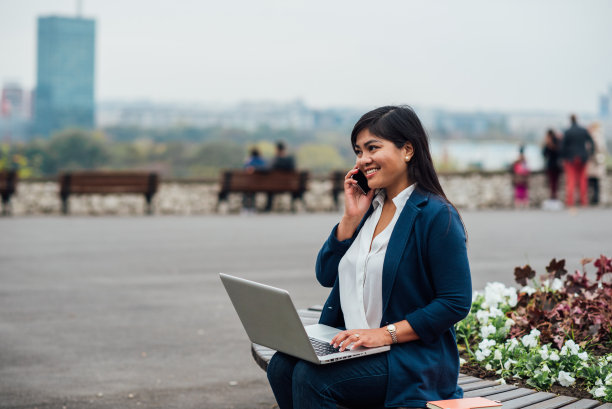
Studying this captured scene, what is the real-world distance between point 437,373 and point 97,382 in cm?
273

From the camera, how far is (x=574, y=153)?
2052 centimetres

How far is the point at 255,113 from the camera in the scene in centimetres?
3697

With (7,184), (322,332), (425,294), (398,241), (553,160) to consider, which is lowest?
(7,184)

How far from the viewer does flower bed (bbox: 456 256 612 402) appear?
3869mm

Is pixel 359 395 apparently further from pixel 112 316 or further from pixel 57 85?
pixel 57 85

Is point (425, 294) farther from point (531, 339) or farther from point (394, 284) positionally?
point (531, 339)

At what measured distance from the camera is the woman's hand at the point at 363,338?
295 cm

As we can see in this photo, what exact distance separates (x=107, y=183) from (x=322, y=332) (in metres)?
17.2

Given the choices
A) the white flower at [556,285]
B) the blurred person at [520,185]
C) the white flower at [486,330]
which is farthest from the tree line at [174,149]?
the white flower at [486,330]

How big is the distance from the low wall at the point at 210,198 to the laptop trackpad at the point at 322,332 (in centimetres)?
1718

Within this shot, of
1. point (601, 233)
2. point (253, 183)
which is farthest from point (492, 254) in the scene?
point (253, 183)

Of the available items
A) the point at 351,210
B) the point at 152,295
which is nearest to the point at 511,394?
the point at 351,210

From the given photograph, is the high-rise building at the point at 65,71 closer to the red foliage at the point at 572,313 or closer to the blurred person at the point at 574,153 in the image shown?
the blurred person at the point at 574,153

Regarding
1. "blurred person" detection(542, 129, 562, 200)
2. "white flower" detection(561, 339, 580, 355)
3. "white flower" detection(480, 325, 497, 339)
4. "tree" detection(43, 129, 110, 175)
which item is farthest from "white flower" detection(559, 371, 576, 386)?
"tree" detection(43, 129, 110, 175)
